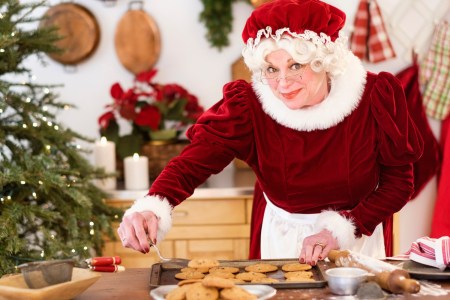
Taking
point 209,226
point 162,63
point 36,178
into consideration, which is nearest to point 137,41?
point 162,63

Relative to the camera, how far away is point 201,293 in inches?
61.3

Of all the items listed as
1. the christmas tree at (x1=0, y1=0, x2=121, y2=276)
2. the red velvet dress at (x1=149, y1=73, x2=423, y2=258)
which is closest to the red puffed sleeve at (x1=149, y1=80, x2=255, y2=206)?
the red velvet dress at (x1=149, y1=73, x2=423, y2=258)

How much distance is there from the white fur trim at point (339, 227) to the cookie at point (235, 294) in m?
0.58

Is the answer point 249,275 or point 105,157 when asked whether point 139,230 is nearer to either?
point 249,275

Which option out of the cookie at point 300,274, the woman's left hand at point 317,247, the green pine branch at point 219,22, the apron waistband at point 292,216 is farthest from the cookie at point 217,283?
the green pine branch at point 219,22

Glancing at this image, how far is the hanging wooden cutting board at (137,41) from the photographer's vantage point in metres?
4.10

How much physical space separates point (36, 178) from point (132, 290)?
1327 millimetres

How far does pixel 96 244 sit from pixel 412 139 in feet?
5.35

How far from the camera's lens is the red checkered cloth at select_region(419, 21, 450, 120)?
3709mm

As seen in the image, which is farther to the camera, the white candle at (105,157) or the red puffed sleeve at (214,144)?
the white candle at (105,157)

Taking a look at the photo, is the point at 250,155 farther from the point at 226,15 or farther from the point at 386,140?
the point at 226,15

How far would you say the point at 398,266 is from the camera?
6.06 ft

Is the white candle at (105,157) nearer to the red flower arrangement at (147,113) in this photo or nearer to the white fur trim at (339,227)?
the red flower arrangement at (147,113)

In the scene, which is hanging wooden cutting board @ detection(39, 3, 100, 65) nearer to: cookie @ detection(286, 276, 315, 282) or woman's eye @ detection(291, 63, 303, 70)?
woman's eye @ detection(291, 63, 303, 70)
